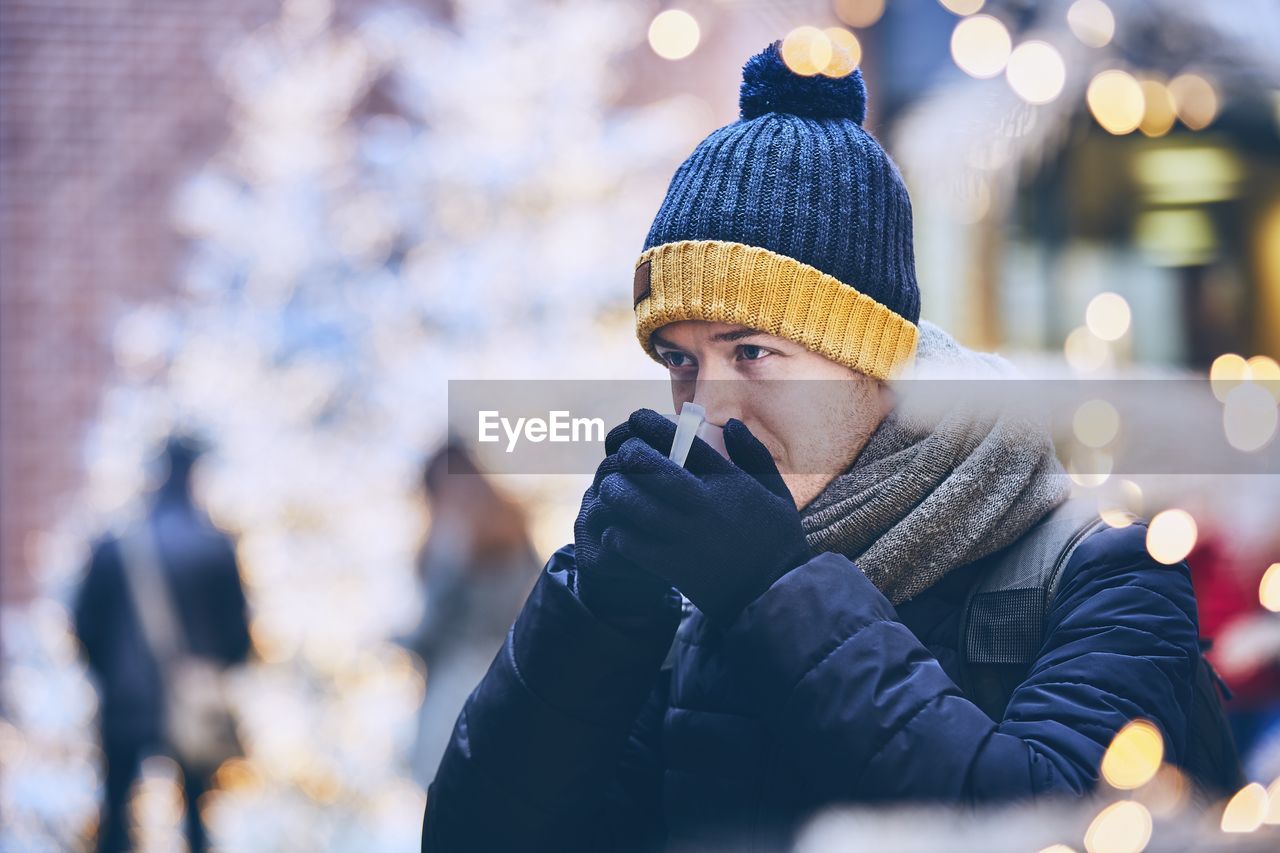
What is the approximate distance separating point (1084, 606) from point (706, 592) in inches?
13.7

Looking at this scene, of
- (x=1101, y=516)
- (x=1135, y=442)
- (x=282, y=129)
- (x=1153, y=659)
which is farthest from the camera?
(x=282, y=129)

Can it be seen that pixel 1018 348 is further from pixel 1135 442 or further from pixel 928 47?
pixel 1135 442

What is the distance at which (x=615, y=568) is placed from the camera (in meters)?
1.15

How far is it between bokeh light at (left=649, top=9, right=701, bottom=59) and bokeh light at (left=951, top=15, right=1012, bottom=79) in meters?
1.52

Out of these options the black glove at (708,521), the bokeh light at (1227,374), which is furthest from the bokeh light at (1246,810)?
the bokeh light at (1227,374)

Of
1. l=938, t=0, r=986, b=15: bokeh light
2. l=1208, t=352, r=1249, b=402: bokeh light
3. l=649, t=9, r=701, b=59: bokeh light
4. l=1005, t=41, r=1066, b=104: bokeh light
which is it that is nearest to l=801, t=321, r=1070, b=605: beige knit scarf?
l=1005, t=41, r=1066, b=104: bokeh light

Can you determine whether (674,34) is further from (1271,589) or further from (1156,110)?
(1271,589)

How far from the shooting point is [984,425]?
1264 mm

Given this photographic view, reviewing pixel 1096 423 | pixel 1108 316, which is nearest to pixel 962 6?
pixel 1108 316

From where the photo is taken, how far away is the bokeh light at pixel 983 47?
2641mm

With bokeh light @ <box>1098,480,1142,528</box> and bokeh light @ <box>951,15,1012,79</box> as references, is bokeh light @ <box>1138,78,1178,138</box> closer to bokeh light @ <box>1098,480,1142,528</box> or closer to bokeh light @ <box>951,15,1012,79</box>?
bokeh light @ <box>951,15,1012,79</box>

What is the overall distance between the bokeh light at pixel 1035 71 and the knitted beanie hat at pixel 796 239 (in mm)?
945

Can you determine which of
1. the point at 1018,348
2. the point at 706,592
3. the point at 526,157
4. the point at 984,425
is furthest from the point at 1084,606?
the point at 526,157

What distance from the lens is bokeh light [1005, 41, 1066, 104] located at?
7.20 feet
